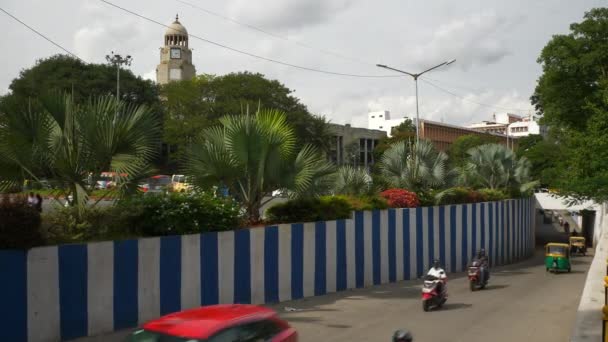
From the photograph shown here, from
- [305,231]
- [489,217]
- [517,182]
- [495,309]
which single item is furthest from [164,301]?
[517,182]

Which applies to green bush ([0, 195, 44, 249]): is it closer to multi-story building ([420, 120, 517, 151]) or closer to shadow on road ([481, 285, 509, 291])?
shadow on road ([481, 285, 509, 291])

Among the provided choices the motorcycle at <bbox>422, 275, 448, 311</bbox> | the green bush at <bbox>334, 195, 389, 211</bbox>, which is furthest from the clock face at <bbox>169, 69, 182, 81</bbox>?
the motorcycle at <bbox>422, 275, 448, 311</bbox>

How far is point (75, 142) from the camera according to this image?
411 inches

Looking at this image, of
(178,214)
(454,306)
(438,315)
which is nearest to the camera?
(178,214)

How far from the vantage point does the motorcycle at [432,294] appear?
47.6 feet

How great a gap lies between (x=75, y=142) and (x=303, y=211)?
652 centimetres

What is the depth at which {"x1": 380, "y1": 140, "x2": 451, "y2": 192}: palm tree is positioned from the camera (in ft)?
78.2

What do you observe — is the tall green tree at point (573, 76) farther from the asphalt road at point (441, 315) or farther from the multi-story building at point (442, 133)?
the multi-story building at point (442, 133)

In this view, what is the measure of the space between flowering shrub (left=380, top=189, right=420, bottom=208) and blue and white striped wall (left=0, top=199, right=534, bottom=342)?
336 mm

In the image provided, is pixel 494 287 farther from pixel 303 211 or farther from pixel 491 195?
pixel 491 195

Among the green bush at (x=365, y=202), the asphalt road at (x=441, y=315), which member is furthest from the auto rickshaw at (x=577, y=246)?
the green bush at (x=365, y=202)

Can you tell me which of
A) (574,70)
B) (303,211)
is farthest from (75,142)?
(574,70)

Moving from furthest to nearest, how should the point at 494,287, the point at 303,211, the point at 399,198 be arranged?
the point at 399,198
the point at 494,287
the point at 303,211

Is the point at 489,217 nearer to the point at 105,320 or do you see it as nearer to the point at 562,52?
the point at 562,52
